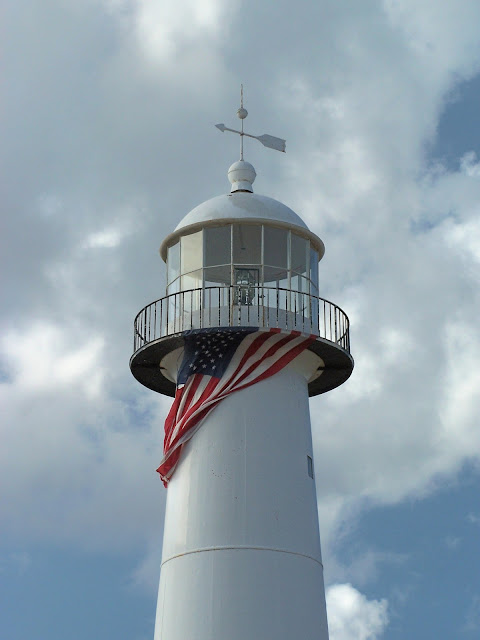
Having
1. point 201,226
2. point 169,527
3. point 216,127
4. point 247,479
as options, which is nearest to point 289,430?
point 247,479

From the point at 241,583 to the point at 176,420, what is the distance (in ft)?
12.7

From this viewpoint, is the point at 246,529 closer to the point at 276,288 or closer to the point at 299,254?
the point at 276,288

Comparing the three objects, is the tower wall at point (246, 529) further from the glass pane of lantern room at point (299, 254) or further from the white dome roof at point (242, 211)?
the white dome roof at point (242, 211)

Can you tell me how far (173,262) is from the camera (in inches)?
1036

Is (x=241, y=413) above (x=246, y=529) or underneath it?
above

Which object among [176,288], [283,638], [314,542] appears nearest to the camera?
[283,638]

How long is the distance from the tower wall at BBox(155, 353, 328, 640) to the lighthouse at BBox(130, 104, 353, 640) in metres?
0.02

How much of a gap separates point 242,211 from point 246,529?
264 inches

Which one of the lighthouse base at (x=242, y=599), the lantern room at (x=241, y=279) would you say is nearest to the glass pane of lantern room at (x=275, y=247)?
the lantern room at (x=241, y=279)

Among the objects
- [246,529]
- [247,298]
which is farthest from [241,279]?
[246,529]

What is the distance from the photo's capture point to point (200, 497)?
78.1 ft

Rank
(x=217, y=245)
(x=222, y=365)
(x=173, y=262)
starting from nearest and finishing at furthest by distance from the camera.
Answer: (x=222, y=365), (x=217, y=245), (x=173, y=262)

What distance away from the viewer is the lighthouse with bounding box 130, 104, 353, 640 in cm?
2292

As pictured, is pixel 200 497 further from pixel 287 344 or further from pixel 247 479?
pixel 287 344
